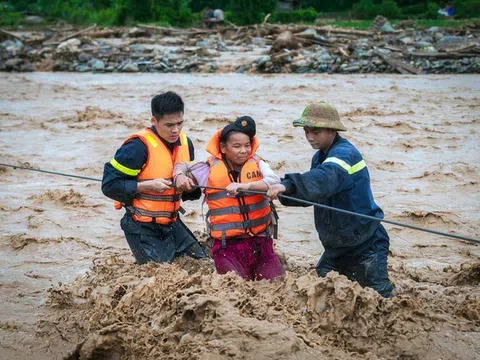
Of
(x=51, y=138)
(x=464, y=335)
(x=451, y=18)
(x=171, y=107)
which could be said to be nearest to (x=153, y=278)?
(x=171, y=107)

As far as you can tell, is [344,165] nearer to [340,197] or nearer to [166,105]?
[340,197]

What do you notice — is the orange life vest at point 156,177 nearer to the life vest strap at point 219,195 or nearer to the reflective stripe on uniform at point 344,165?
the life vest strap at point 219,195

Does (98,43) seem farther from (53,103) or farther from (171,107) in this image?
(171,107)

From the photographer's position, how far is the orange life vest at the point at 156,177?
440 centimetres

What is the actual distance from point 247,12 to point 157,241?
2674 cm

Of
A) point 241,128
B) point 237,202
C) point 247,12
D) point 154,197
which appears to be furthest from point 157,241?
point 247,12

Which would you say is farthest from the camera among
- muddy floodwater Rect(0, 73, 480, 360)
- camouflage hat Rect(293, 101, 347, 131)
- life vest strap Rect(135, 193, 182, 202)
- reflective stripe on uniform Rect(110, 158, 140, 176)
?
life vest strap Rect(135, 193, 182, 202)

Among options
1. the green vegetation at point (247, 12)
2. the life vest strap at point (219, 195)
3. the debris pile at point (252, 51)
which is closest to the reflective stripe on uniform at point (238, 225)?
the life vest strap at point (219, 195)

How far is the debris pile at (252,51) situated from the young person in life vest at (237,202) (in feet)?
45.9

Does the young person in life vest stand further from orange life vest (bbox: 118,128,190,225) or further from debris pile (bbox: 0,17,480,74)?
debris pile (bbox: 0,17,480,74)

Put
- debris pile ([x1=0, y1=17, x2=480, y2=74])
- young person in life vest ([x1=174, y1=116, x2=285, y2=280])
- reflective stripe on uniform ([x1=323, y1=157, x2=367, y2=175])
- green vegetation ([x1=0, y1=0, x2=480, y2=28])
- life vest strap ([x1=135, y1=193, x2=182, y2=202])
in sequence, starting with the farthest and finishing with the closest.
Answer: green vegetation ([x1=0, y1=0, x2=480, y2=28])
debris pile ([x1=0, y1=17, x2=480, y2=74])
life vest strap ([x1=135, y1=193, x2=182, y2=202])
young person in life vest ([x1=174, y1=116, x2=285, y2=280])
reflective stripe on uniform ([x1=323, y1=157, x2=367, y2=175])

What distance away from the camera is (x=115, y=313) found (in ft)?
12.3

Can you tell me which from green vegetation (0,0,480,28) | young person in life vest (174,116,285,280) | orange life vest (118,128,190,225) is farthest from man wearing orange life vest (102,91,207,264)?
green vegetation (0,0,480,28)

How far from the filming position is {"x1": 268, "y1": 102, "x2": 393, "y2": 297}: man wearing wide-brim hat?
3.91 meters
